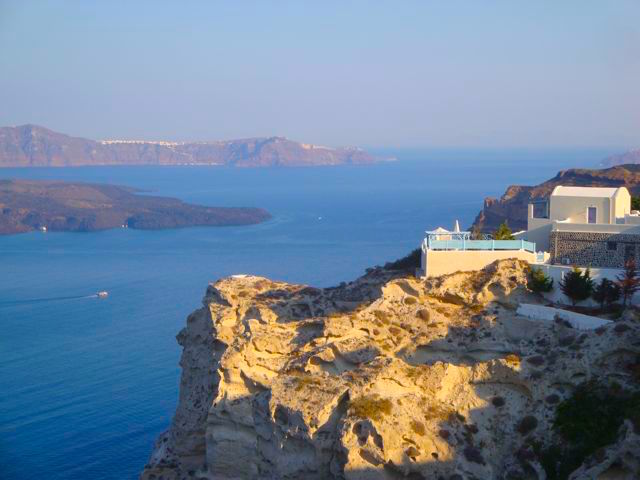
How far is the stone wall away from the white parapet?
3457mm

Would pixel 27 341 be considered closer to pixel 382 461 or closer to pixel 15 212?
pixel 382 461

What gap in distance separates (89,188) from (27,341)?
108501 mm

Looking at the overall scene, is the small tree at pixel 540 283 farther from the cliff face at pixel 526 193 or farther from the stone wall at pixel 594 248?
the cliff face at pixel 526 193

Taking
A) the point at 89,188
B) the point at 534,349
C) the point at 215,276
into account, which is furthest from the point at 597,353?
the point at 89,188

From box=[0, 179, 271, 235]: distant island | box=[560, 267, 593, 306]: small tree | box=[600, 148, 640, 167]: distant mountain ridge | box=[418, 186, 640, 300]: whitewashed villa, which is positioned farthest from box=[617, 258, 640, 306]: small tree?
box=[600, 148, 640, 167]: distant mountain ridge

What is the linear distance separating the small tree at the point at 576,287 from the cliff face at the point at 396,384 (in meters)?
0.87

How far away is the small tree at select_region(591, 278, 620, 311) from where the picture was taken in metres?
21.3

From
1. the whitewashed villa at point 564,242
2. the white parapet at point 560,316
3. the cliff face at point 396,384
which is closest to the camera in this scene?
the cliff face at point 396,384

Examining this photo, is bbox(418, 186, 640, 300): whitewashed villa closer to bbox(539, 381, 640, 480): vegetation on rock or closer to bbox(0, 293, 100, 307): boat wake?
bbox(539, 381, 640, 480): vegetation on rock

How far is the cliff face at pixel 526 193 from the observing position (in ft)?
163

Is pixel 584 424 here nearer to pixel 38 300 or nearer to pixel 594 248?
pixel 594 248

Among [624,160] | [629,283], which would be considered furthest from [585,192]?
[624,160]

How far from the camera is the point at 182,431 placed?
24078mm

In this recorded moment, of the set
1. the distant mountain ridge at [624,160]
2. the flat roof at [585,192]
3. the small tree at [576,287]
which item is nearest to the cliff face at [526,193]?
the flat roof at [585,192]
